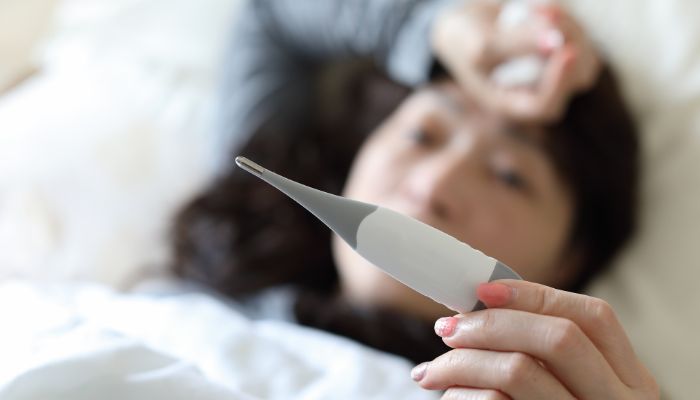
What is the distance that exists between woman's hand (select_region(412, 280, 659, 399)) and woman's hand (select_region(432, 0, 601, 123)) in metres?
0.40

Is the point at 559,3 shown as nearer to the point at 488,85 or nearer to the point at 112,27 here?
the point at 488,85

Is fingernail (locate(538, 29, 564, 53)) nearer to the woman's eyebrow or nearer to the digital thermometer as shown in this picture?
the woman's eyebrow

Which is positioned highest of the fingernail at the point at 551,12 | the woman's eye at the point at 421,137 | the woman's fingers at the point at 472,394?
the fingernail at the point at 551,12

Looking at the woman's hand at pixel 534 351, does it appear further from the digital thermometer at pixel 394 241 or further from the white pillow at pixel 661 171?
the white pillow at pixel 661 171

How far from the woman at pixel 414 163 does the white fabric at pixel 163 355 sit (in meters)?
0.16

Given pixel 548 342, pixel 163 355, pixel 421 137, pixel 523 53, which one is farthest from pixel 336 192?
pixel 548 342

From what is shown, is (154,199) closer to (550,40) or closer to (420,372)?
(550,40)

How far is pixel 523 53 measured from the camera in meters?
0.81

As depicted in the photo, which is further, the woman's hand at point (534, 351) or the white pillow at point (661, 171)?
the white pillow at point (661, 171)

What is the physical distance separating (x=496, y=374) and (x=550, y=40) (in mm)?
468

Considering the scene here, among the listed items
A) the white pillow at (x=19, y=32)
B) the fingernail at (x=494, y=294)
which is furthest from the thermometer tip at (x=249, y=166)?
the white pillow at (x=19, y=32)

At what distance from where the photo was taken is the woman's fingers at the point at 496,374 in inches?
16.1

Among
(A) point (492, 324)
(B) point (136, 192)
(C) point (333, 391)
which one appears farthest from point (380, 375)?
(B) point (136, 192)

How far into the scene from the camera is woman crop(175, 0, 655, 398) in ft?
2.63
